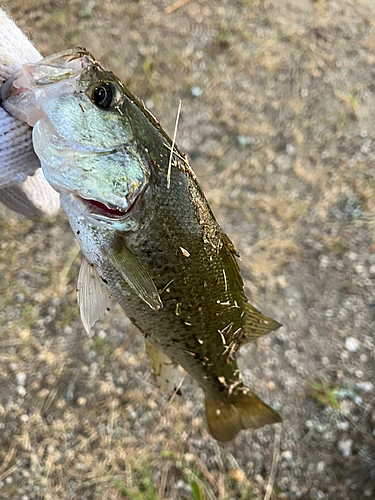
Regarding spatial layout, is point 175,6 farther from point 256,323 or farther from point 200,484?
point 200,484

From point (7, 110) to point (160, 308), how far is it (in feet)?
2.83

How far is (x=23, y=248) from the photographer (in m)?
2.46

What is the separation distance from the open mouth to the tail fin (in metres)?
1.10

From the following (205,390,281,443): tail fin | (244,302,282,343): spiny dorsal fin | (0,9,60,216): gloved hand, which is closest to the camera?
(0,9,60,216): gloved hand

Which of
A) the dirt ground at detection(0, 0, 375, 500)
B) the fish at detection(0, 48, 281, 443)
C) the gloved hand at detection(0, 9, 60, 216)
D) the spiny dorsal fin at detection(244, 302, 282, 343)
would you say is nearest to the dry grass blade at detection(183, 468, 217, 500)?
the dirt ground at detection(0, 0, 375, 500)

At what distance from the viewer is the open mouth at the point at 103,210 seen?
1.26 metres

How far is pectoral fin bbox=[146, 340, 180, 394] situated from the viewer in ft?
6.00

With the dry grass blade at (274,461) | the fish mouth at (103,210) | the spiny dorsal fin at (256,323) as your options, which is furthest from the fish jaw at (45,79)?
the dry grass blade at (274,461)

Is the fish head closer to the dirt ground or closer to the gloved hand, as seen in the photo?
the gloved hand

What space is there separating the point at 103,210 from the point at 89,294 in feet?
1.32

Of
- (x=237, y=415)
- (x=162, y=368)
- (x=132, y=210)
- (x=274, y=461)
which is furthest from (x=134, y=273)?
(x=274, y=461)

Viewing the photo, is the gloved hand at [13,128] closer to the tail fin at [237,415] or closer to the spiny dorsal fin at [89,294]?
the spiny dorsal fin at [89,294]

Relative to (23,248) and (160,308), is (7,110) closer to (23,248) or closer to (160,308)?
(160,308)

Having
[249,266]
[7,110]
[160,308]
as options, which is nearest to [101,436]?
[160,308]
